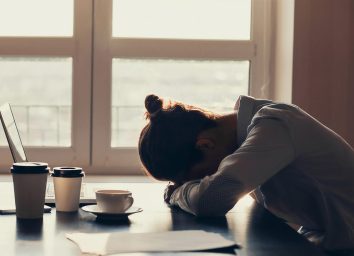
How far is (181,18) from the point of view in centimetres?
297

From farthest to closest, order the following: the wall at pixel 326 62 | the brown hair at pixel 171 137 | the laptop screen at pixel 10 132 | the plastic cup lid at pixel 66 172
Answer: the wall at pixel 326 62
the laptop screen at pixel 10 132
the brown hair at pixel 171 137
the plastic cup lid at pixel 66 172

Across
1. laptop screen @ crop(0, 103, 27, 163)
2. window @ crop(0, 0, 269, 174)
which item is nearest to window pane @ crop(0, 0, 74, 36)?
window @ crop(0, 0, 269, 174)

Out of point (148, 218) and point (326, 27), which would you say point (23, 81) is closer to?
point (326, 27)

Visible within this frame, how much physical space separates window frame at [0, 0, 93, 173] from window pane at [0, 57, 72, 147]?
0.04 metres

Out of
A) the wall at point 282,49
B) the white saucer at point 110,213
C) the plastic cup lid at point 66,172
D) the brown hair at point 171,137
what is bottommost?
the white saucer at point 110,213

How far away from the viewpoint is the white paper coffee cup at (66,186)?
5.24 feet

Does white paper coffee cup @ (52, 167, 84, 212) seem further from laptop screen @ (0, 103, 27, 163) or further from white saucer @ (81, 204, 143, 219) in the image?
laptop screen @ (0, 103, 27, 163)

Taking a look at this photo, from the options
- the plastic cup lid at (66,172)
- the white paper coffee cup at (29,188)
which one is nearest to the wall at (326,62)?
the plastic cup lid at (66,172)

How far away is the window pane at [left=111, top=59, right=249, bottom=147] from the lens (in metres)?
2.97

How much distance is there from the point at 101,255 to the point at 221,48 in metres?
2.01

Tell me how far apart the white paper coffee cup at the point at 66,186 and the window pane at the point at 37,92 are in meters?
1.38

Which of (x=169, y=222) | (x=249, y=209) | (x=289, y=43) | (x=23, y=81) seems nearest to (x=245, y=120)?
(x=249, y=209)

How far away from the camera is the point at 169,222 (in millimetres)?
1469

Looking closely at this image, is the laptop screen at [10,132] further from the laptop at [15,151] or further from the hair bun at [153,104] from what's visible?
the hair bun at [153,104]
